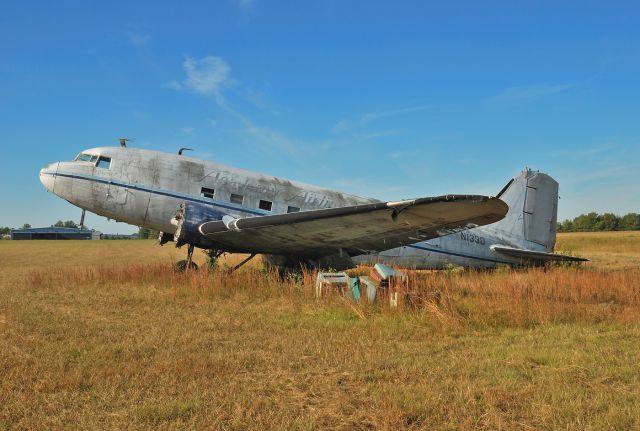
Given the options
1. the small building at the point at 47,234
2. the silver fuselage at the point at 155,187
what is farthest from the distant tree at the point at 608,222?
the small building at the point at 47,234

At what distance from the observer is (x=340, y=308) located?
316 inches

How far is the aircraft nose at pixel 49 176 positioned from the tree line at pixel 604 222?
121531 millimetres

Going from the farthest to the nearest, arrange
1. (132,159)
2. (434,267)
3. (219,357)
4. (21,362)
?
(434,267) < (132,159) < (219,357) < (21,362)

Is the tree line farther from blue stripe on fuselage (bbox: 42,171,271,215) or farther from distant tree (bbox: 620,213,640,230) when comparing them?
blue stripe on fuselage (bbox: 42,171,271,215)

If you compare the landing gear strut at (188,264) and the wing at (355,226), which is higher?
the wing at (355,226)

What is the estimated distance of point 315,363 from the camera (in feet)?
16.0

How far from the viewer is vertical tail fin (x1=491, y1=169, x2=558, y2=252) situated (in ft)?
56.7

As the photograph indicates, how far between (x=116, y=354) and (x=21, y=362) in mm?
927

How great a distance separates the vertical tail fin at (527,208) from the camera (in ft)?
56.7

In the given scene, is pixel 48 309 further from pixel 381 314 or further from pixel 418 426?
pixel 418 426

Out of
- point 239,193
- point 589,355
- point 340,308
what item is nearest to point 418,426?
point 589,355

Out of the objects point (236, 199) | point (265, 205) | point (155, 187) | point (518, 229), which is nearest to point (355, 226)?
point (265, 205)

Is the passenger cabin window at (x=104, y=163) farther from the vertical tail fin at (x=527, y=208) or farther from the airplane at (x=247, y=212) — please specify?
the vertical tail fin at (x=527, y=208)

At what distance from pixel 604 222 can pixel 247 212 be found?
119 meters
